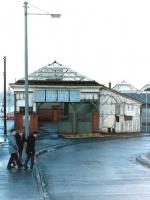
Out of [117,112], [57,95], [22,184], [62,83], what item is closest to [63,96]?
[57,95]

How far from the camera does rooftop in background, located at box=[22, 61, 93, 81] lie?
169 ft

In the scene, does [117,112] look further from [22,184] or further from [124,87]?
[124,87]

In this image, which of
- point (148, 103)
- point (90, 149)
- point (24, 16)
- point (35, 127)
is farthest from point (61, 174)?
point (148, 103)

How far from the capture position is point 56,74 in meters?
52.0

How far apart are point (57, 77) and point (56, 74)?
49cm

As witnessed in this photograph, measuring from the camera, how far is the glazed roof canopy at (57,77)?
166 feet

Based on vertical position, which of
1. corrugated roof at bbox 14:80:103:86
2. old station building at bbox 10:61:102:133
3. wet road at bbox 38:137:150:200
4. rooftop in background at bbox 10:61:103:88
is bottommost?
wet road at bbox 38:137:150:200

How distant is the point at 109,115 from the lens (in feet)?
169

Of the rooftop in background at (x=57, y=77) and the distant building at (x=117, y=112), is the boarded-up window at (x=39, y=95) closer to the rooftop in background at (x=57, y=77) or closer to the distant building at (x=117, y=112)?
the rooftop in background at (x=57, y=77)

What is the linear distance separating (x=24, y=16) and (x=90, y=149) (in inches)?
442

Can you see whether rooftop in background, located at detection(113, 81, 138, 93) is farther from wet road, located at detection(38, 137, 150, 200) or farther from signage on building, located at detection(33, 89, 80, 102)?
wet road, located at detection(38, 137, 150, 200)

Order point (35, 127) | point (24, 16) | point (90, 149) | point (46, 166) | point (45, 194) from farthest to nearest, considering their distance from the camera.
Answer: point (35, 127)
point (90, 149)
point (24, 16)
point (46, 166)
point (45, 194)

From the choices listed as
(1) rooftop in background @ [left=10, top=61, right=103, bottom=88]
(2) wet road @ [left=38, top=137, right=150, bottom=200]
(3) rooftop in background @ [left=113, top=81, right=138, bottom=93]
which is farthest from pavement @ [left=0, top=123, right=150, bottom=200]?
(3) rooftop in background @ [left=113, top=81, right=138, bottom=93]

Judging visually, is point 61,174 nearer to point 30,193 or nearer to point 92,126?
point 30,193
